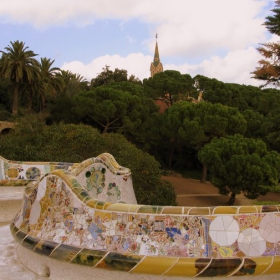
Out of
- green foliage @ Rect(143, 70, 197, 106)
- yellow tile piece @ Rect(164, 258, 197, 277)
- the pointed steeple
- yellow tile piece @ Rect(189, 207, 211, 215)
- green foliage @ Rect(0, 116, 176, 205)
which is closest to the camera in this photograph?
yellow tile piece @ Rect(164, 258, 197, 277)

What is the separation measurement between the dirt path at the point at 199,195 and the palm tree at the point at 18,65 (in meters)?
11.3

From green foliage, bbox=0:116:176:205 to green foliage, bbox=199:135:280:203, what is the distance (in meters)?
5.41

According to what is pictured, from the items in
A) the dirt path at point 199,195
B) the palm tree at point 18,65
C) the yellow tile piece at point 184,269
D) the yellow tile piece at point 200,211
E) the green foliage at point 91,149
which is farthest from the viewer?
the palm tree at point 18,65

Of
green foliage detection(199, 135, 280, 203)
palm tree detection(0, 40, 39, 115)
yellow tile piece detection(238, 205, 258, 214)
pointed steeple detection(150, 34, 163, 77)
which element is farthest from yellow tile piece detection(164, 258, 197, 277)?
pointed steeple detection(150, 34, 163, 77)

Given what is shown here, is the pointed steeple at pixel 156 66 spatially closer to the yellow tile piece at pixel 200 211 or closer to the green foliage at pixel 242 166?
the green foliage at pixel 242 166

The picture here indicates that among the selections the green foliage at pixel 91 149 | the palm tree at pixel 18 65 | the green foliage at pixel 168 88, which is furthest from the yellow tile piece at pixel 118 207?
the green foliage at pixel 168 88

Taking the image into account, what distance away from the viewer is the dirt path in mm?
20144

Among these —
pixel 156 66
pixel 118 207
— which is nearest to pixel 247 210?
pixel 118 207

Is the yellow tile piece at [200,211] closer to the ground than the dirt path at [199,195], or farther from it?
farther from it

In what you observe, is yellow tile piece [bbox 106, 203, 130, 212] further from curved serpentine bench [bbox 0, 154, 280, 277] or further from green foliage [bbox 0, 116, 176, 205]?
green foliage [bbox 0, 116, 176, 205]

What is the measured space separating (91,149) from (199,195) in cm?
1080

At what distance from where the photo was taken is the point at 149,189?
1274cm

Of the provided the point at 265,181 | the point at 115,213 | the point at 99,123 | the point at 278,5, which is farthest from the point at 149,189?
the point at 99,123

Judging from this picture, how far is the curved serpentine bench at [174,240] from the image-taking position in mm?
3057
